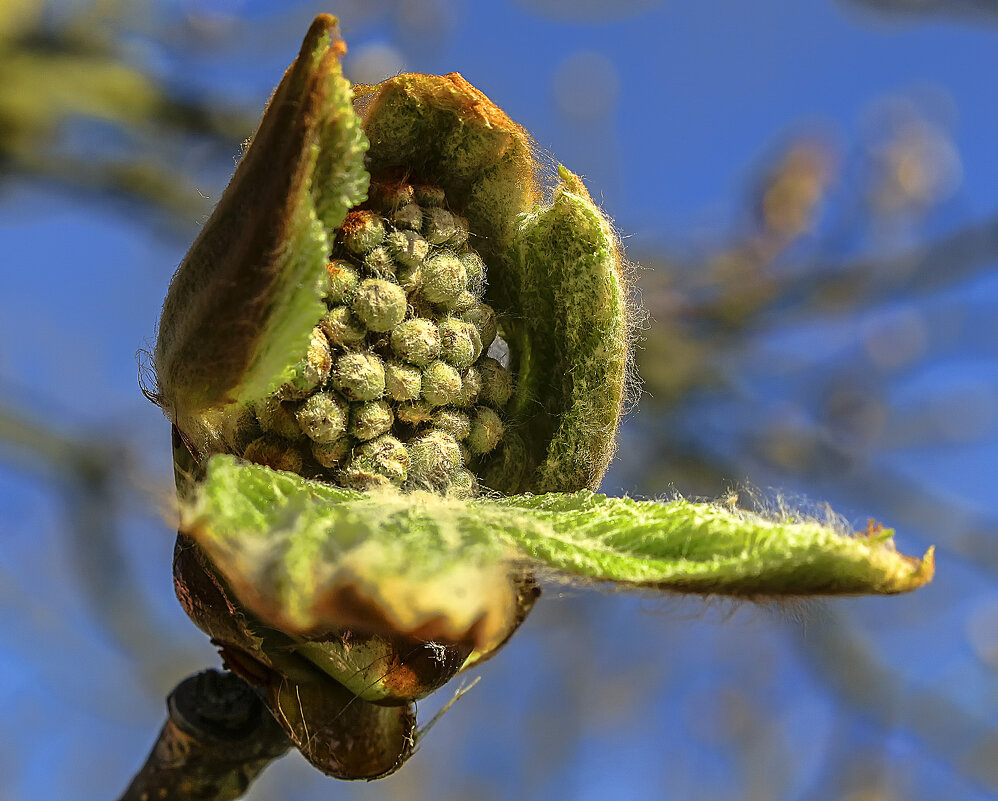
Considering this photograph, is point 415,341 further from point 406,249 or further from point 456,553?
point 456,553

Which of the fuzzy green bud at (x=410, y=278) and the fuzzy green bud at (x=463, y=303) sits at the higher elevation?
the fuzzy green bud at (x=463, y=303)

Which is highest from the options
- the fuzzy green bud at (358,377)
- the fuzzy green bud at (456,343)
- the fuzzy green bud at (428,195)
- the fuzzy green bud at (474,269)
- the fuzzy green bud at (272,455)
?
the fuzzy green bud at (428,195)

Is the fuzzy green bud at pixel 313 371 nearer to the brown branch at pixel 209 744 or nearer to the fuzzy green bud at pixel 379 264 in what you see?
the fuzzy green bud at pixel 379 264

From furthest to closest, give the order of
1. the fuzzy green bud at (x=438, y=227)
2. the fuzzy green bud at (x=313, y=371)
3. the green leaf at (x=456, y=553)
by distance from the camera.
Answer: the fuzzy green bud at (x=438, y=227), the fuzzy green bud at (x=313, y=371), the green leaf at (x=456, y=553)

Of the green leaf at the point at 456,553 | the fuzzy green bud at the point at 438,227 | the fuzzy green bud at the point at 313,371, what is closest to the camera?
the green leaf at the point at 456,553

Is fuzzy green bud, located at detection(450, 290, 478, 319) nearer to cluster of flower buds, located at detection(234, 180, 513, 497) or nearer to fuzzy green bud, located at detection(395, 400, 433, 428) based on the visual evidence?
cluster of flower buds, located at detection(234, 180, 513, 497)

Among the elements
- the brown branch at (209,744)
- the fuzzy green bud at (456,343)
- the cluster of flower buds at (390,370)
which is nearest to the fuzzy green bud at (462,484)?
the cluster of flower buds at (390,370)

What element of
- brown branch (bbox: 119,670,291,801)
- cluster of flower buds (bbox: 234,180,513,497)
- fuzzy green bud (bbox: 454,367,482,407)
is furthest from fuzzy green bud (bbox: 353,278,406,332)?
brown branch (bbox: 119,670,291,801)
